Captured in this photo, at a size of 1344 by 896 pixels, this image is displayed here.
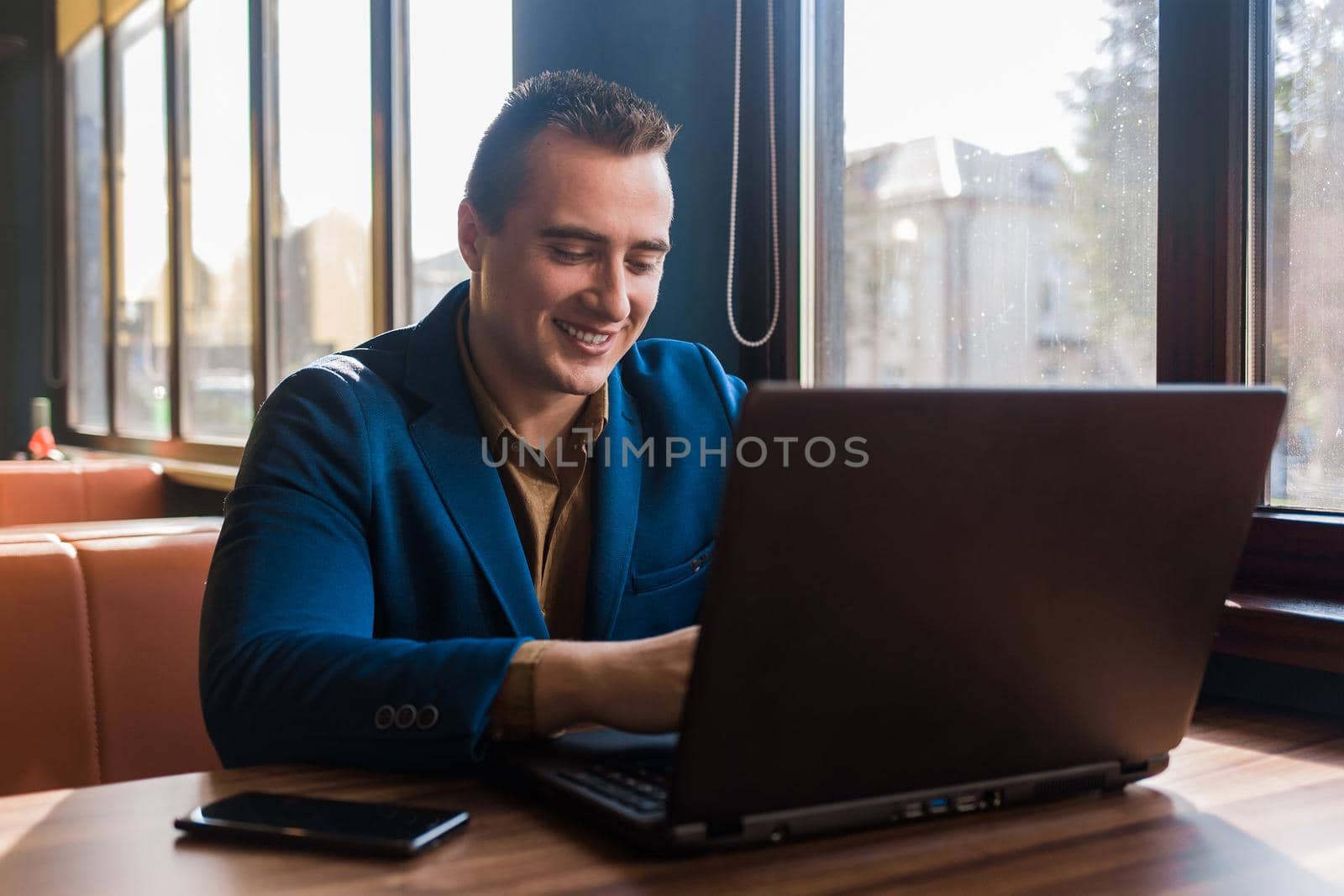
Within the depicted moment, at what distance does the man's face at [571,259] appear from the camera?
58.4 inches

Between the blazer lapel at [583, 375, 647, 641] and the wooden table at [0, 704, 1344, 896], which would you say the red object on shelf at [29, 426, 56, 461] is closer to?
the blazer lapel at [583, 375, 647, 641]

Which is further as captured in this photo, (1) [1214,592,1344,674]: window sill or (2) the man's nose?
(2) the man's nose

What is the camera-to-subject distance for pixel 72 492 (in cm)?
361

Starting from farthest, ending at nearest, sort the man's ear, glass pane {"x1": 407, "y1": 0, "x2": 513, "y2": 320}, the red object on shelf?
the red object on shelf, glass pane {"x1": 407, "y1": 0, "x2": 513, "y2": 320}, the man's ear

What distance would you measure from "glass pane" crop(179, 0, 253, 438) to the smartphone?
3945 mm

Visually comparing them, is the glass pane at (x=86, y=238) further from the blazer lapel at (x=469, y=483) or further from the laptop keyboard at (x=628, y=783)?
the laptop keyboard at (x=628, y=783)

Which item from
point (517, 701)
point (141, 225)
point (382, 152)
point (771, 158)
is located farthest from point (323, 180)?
point (517, 701)

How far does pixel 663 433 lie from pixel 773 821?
866mm

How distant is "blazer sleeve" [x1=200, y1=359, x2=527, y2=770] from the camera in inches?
37.4

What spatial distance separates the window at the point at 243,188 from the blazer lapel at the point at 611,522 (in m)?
0.91

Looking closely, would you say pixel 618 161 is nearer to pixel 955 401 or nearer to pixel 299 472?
pixel 299 472

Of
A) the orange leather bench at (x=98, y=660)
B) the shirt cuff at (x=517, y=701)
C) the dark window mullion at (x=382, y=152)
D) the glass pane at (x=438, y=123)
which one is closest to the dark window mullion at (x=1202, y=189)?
the shirt cuff at (x=517, y=701)

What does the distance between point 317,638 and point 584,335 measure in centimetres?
59

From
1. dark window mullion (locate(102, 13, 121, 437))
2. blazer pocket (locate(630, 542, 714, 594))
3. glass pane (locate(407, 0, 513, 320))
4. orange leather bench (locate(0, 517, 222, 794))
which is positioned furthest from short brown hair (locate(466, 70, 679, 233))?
dark window mullion (locate(102, 13, 121, 437))
